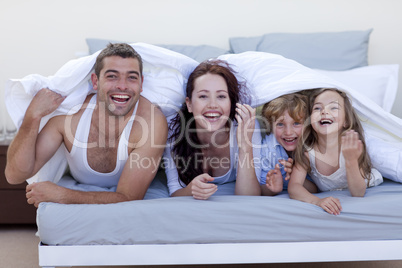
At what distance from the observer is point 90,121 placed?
199 cm

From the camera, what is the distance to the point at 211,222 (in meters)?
1.66

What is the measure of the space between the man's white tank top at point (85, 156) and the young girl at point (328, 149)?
69 cm

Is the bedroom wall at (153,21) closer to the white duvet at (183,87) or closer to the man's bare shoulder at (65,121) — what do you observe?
the white duvet at (183,87)

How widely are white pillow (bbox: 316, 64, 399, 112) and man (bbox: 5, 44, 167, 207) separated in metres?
1.07

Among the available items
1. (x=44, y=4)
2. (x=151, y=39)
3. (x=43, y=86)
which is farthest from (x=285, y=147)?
(x=44, y=4)

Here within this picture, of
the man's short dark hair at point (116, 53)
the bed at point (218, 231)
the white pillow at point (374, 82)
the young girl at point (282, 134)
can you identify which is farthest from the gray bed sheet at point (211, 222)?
the white pillow at point (374, 82)

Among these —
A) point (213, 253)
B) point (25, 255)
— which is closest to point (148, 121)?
point (213, 253)

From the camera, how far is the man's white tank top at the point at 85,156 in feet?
6.39

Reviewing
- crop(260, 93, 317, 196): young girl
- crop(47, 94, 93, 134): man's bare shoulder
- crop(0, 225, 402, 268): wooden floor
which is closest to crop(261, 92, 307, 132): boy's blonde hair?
crop(260, 93, 317, 196): young girl

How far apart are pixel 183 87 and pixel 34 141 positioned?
26.0 inches

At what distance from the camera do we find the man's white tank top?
6.39ft

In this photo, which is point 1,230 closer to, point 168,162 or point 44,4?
point 168,162

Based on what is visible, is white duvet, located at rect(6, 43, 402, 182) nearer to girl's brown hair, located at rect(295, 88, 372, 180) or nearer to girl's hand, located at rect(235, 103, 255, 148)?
girl's brown hair, located at rect(295, 88, 372, 180)

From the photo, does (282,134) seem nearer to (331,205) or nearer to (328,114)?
Answer: (328,114)
